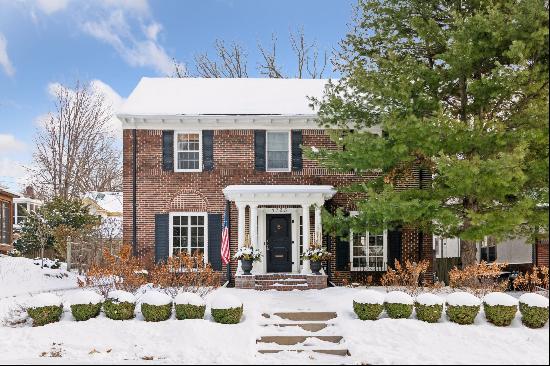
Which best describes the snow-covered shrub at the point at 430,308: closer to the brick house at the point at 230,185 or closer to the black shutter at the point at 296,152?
the brick house at the point at 230,185

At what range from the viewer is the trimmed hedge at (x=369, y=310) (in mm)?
12992

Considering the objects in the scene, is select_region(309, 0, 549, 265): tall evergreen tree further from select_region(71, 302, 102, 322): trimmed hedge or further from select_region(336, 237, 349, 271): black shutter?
select_region(71, 302, 102, 322): trimmed hedge

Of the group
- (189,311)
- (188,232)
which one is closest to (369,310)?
(189,311)

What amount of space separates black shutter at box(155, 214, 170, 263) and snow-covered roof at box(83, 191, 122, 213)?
82.6 ft

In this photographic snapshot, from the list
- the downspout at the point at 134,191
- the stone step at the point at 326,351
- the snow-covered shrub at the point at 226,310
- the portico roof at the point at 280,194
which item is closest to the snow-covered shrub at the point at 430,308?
the stone step at the point at 326,351

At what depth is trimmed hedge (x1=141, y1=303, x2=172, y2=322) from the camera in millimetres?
12930

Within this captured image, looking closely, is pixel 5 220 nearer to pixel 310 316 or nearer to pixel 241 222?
pixel 241 222

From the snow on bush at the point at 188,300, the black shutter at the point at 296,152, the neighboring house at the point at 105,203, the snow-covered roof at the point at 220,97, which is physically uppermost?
the snow-covered roof at the point at 220,97

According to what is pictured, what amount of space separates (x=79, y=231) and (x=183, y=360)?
58.8 feet

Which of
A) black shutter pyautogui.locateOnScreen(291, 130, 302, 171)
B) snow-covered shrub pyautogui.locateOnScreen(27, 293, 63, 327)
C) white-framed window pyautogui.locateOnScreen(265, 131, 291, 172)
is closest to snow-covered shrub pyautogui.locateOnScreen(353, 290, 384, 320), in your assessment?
snow-covered shrub pyautogui.locateOnScreen(27, 293, 63, 327)

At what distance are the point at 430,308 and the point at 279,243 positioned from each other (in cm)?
785

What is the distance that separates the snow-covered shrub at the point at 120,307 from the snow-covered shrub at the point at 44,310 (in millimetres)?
1039

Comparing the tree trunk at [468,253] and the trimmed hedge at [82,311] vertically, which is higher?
the tree trunk at [468,253]

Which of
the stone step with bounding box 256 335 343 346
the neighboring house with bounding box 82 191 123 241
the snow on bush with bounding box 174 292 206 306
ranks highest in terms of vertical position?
the neighboring house with bounding box 82 191 123 241
